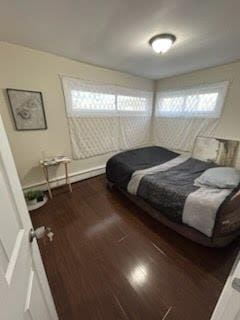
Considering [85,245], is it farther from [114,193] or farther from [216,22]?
[216,22]

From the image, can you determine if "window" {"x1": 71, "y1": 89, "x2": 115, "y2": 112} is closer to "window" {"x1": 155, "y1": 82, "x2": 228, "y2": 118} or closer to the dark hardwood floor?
"window" {"x1": 155, "y1": 82, "x2": 228, "y2": 118}

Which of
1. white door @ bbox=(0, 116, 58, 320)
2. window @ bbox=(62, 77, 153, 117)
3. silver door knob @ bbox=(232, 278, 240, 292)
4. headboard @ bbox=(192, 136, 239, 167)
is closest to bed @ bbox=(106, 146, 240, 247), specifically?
headboard @ bbox=(192, 136, 239, 167)

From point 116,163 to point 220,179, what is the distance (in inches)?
62.2

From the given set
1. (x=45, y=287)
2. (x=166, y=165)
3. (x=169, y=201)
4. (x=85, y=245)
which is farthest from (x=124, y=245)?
(x=166, y=165)

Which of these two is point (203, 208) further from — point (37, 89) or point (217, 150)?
point (37, 89)

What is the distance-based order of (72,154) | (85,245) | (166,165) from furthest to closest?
(72,154) → (166,165) → (85,245)

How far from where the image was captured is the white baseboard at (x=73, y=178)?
2680mm

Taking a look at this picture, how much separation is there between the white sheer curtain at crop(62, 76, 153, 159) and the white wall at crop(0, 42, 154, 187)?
0.15m

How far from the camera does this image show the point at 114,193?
281 centimetres

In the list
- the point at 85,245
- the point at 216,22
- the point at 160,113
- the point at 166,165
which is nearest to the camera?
the point at 216,22

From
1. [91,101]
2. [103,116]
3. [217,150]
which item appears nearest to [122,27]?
[91,101]

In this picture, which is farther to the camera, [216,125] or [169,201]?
[216,125]

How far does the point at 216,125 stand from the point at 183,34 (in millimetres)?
1969

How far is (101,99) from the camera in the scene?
3.18m
